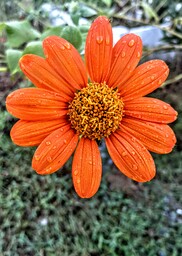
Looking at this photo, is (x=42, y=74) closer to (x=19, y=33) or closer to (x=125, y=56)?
(x=125, y=56)

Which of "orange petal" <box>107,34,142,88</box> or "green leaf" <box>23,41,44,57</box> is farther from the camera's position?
"green leaf" <box>23,41,44,57</box>

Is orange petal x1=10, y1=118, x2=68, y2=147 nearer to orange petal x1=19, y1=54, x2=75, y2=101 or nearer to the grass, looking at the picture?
orange petal x1=19, y1=54, x2=75, y2=101

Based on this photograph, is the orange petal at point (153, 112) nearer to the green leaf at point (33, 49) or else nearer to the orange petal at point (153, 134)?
the orange petal at point (153, 134)

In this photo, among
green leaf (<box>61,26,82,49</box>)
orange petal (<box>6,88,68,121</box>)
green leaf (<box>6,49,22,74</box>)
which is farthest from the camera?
green leaf (<box>6,49,22,74</box>)

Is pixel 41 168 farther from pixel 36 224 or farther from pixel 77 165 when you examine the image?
pixel 36 224

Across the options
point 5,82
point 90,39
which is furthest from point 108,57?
point 5,82

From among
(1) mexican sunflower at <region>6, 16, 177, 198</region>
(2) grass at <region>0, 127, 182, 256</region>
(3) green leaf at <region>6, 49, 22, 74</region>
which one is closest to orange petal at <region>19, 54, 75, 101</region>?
(1) mexican sunflower at <region>6, 16, 177, 198</region>
